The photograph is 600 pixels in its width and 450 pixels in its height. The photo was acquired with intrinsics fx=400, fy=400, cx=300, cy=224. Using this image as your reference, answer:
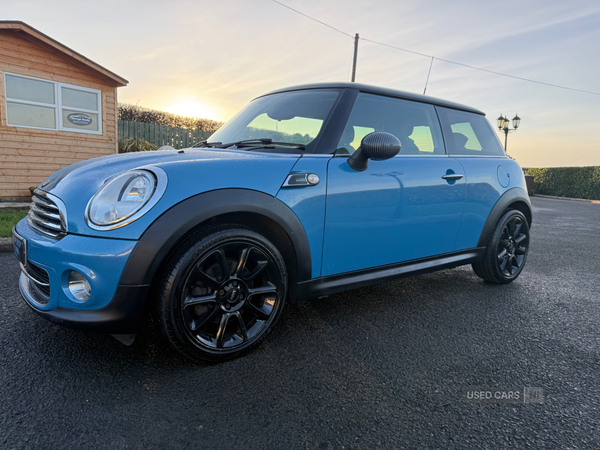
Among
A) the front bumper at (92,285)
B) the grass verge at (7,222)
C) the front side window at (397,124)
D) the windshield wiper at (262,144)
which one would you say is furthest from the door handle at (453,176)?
the grass verge at (7,222)

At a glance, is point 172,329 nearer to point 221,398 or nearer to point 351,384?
point 221,398

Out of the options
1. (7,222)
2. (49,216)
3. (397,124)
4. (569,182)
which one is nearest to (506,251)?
(397,124)

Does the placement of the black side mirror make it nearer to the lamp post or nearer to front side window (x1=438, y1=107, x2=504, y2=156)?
front side window (x1=438, y1=107, x2=504, y2=156)

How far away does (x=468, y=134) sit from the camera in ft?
11.5

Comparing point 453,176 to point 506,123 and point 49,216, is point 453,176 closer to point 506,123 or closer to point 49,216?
point 49,216

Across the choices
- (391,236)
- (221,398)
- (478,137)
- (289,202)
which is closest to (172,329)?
(221,398)

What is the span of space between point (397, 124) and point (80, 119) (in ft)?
32.1

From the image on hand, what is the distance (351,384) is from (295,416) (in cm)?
38

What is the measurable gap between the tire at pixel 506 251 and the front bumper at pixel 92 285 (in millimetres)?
2972

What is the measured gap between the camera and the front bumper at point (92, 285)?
1.76m

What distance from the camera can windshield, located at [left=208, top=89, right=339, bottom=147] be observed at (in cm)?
259

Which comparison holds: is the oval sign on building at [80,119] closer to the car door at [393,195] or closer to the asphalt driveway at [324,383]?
the asphalt driveway at [324,383]

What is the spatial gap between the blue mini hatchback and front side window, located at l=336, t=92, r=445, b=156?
0.01 m

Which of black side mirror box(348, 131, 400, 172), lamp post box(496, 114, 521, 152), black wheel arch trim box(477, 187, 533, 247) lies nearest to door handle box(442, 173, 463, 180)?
black wheel arch trim box(477, 187, 533, 247)
